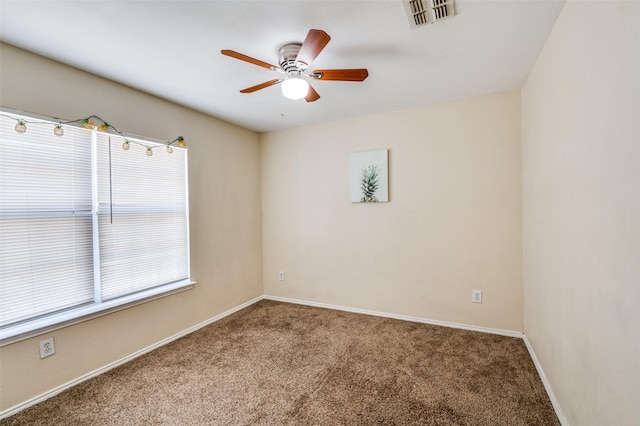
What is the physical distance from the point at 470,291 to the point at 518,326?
0.50 m

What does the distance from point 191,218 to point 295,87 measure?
76.1 inches

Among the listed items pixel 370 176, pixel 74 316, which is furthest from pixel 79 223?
pixel 370 176

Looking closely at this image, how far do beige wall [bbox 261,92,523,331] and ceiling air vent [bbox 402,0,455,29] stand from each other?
4.84 ft

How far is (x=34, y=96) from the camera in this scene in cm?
191

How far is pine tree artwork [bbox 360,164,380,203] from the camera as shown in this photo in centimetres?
325

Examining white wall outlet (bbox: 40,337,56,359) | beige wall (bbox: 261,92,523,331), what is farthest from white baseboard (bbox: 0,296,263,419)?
beige wall (bbox: 261,92,523,331)

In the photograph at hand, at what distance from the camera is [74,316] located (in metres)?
2.03

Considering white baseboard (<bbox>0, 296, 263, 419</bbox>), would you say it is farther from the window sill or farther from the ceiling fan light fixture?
the ceiling fan light fixture

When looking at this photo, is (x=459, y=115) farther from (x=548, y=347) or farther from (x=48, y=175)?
(x=48, y=175)

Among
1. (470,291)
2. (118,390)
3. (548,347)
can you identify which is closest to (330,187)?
(470,291)

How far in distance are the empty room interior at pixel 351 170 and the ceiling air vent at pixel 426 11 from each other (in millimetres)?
10

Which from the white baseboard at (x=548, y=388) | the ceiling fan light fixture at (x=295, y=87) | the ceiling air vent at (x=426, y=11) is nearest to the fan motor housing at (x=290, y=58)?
the ceiling fan light fixture at (x=295, y=87)

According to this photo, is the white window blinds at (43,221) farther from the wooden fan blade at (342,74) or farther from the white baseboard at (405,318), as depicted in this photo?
the white baseboard at (405,318)

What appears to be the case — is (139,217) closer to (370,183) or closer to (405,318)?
(370,183)
